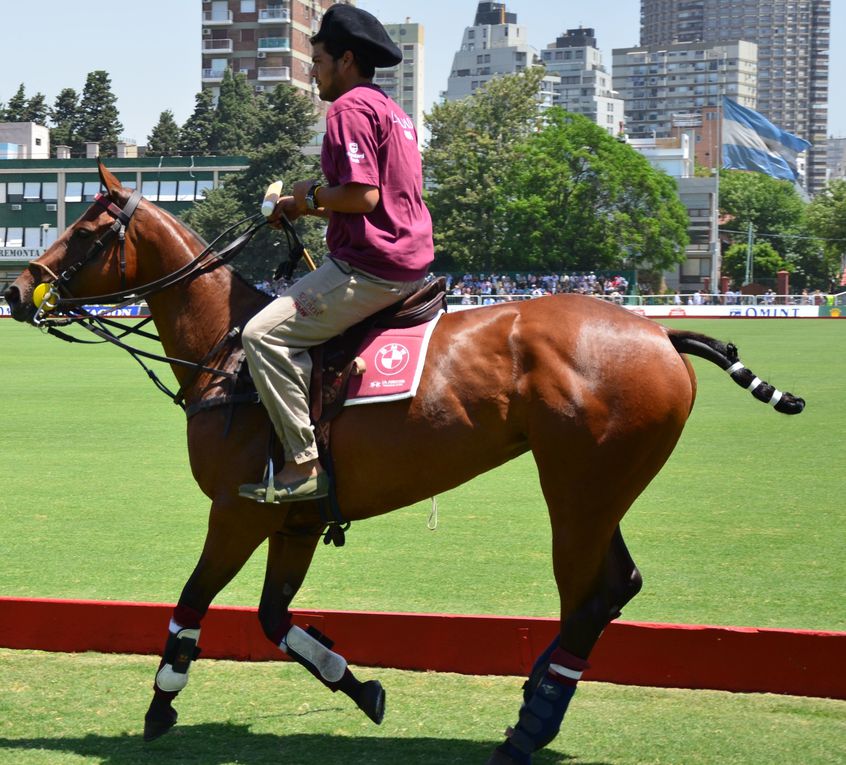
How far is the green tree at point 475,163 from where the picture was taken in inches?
2813

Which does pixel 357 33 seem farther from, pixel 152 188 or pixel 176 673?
pixel 152 188

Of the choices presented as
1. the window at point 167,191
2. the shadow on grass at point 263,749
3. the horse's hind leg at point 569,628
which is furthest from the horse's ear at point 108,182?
the window at point 167,191

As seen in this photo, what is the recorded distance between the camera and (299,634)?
5.45 metres

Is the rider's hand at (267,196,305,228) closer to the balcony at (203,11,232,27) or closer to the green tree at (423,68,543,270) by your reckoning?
the green tree at (423,68,543,270)

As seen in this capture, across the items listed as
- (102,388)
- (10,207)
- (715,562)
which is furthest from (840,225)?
(715,562)

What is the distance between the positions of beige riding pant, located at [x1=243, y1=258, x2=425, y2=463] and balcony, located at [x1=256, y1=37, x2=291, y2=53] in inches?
4778

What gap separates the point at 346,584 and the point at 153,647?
1.56 m

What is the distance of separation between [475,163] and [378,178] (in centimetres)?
6960

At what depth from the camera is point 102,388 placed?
2078 centimetres

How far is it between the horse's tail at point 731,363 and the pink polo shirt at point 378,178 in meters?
1.16

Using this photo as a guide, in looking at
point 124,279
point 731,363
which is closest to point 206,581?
point 124,279

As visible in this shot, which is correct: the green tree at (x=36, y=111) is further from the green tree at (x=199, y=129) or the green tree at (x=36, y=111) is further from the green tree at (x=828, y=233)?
the green tree at (x=828, y=233)

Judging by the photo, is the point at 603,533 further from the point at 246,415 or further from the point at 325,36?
the point at 325,36

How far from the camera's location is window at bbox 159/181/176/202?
267ft
